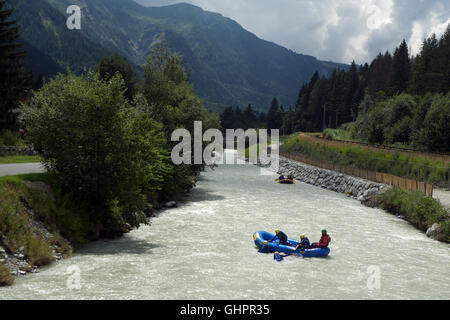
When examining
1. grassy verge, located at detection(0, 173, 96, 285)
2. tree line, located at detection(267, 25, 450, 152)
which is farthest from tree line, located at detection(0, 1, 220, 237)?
tree line, located at detection(267, 25, 450, 152)

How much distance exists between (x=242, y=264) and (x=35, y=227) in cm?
906

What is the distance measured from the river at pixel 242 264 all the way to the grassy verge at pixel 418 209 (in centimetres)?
83

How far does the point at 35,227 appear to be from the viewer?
56.0 ft

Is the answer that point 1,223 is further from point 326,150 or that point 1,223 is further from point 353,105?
point 353,105

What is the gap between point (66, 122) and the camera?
64.8 feet

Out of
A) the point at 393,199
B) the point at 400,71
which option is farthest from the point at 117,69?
the point at 400,71

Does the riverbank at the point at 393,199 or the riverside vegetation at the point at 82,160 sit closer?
the riverside vegetation at the point at 82,160

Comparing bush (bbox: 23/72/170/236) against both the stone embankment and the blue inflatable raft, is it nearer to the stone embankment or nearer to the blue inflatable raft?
the blue inflatable raft

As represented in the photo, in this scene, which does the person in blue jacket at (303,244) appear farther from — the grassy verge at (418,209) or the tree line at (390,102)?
the tree line at (390,102)

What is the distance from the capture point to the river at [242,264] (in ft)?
46.6

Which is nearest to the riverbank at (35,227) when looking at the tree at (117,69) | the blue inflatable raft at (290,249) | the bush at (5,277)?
the bush at (5,277)

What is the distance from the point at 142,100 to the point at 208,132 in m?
11.4

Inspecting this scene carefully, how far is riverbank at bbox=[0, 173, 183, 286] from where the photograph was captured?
15.1m
